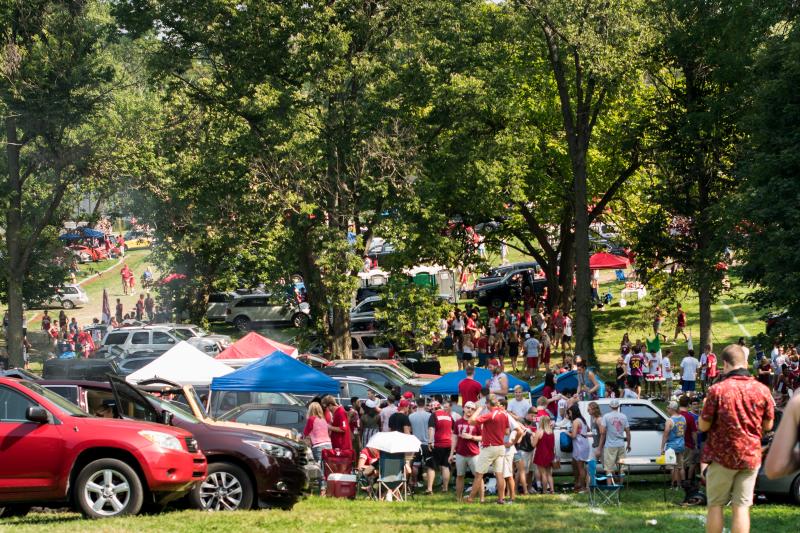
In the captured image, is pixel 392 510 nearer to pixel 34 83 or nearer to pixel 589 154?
pixel 34 83

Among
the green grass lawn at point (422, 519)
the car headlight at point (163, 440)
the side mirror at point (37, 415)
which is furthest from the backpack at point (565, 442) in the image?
the side mirror at point (37, 415)

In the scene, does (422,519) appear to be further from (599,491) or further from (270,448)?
(599,491)

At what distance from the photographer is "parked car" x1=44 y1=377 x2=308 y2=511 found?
43.8 ft

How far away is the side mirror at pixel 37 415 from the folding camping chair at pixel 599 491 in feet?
25.1

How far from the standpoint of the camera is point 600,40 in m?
32.4

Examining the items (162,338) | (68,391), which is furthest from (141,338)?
(68,391)

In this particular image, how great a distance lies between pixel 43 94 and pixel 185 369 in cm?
1536

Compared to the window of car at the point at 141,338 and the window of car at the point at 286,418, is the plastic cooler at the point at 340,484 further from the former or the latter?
the window of car at the point at 141,338

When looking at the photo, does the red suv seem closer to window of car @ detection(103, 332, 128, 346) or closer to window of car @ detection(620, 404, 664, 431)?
window of car @ detection(620, 404, 664, 431)

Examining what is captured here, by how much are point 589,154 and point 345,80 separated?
550 inches

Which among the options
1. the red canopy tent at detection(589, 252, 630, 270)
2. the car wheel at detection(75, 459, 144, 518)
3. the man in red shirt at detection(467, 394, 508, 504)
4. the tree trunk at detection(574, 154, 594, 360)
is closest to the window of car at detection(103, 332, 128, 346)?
the tree trunk at detection(574, 154, 594, 360)

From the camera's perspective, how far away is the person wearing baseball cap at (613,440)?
17.6 m

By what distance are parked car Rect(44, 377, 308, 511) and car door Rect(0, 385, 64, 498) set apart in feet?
5.07

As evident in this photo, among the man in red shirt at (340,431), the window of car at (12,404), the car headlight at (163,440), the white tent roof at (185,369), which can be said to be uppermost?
the white tent roof at (185,369)
